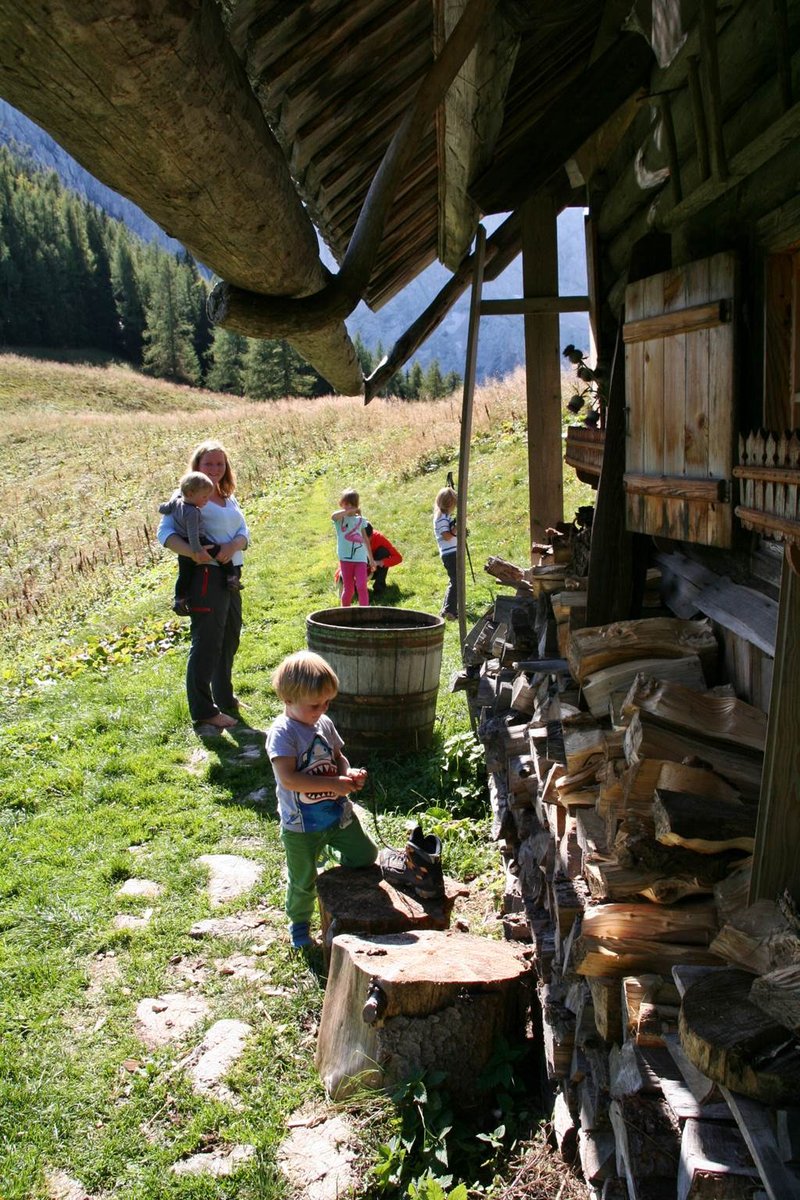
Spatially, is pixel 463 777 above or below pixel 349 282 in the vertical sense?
below

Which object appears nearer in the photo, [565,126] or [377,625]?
[565,126]

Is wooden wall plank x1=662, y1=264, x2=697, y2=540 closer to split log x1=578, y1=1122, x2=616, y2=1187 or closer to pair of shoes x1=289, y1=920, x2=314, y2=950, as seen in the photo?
split log x1=578, y1=1122, x2=616, y2=1187

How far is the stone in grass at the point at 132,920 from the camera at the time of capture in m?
4.86

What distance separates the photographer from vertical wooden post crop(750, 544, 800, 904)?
6.07 ft

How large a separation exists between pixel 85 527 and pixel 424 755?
16.9 m

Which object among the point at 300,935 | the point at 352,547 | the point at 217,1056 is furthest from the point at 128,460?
the point at 217,1056

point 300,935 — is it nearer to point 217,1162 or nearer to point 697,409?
point 217,1162

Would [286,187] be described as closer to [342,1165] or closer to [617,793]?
[617,793]

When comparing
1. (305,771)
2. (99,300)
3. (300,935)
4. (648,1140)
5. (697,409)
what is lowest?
(300,935)

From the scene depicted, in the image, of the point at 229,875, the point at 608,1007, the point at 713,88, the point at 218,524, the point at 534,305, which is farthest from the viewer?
the point at 218,524

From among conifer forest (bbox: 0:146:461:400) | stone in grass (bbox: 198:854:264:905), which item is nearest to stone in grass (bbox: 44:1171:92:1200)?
stone in grass (bbox: 198:854:264:905)

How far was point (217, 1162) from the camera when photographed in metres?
3.30

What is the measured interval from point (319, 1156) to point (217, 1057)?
2.41 feet

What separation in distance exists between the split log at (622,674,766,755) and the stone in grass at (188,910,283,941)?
9.28ft
